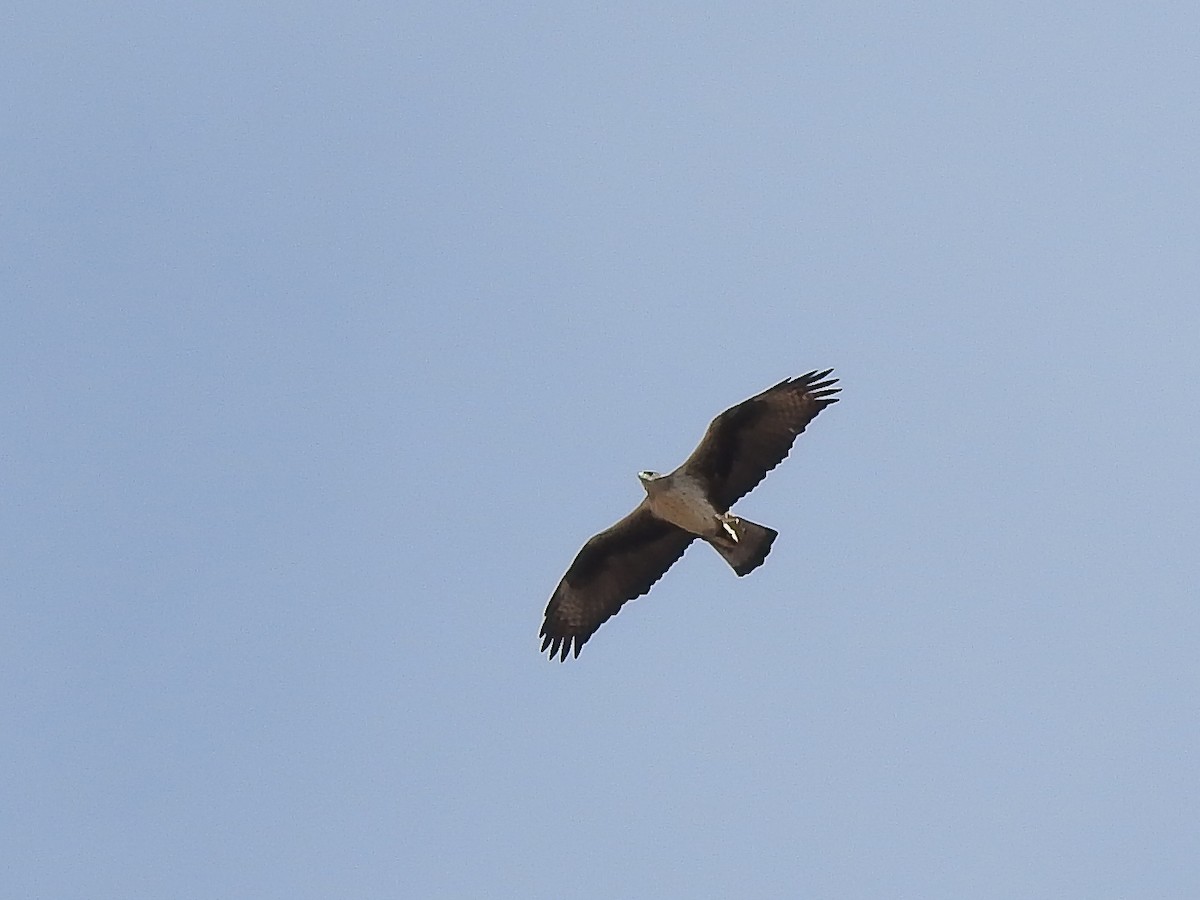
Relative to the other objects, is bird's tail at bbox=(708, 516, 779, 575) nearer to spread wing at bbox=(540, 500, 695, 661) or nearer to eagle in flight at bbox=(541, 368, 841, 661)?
eagle in flight at bbox=(541, 368, 841, 661)

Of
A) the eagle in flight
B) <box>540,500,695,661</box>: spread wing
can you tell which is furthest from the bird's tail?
<box>540,500,695,661</box>: spread wing

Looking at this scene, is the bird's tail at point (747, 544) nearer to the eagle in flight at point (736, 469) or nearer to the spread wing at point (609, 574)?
the eagle in flight at point (736, 469)

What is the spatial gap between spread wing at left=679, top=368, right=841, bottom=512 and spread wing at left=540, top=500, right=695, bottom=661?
2.57ft

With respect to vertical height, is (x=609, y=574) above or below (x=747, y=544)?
above

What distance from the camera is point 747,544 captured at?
653 inches

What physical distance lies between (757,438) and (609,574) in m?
2.14

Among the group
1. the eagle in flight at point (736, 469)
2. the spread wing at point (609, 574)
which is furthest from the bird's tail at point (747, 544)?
the spread wing at point (609, 574)

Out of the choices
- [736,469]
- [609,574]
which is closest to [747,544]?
[736,469]

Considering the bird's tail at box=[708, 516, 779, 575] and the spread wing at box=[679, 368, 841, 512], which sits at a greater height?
the spread wing at box=[679, 368, 841, 512]

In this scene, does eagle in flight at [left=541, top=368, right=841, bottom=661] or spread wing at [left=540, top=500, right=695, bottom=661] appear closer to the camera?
eagle in flight at [left=541, top=368, right=841, bottom=661]

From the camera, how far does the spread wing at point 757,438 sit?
16531 millimetres

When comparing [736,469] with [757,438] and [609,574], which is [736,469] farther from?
[609,574]

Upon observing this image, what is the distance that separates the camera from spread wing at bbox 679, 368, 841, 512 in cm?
1653

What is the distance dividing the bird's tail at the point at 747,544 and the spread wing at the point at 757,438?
0.79 ft
